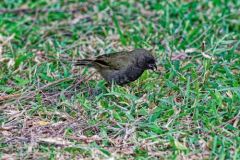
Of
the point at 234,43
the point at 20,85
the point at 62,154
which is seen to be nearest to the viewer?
the point at 62,154

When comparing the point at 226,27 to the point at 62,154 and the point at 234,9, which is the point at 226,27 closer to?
the point at 234,9

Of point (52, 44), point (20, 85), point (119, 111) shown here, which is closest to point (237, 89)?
point (119, 111)

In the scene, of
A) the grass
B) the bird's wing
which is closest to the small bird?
the bird's wing

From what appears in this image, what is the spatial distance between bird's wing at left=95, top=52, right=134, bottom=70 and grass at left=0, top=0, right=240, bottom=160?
0.71 feet

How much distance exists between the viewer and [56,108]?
20.4 ft

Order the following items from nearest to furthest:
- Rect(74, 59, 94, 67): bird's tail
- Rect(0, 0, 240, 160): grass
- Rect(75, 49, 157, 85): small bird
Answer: Rect(0, 0, 240, 160): grass
Rect(75, 49, 157, 85): small bird
Rect(74, 59, 94, 67): bird's tail

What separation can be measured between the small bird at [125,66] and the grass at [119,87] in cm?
12

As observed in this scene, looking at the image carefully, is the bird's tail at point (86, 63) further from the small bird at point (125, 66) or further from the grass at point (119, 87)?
the grass at point (119, 87)

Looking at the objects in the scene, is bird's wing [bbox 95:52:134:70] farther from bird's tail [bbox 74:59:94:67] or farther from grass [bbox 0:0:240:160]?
grass [bbox 0:0:240:160]

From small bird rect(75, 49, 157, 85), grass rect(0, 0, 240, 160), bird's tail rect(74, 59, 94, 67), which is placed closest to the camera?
grass rect(0, 0, 240, 160)

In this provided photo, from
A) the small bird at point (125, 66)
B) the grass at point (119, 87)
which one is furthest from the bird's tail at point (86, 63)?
the grass at point (119, 87)

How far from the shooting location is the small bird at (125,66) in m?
6.69

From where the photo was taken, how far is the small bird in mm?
6691

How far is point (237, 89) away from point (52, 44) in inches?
105
